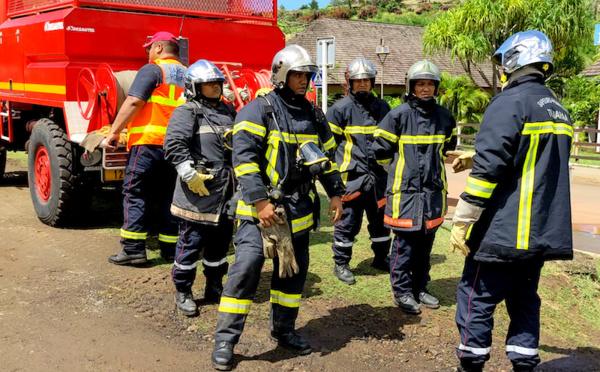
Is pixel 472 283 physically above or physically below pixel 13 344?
above

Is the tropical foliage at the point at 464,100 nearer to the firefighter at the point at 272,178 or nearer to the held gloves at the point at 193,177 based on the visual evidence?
the held gloves at the point at 193,177

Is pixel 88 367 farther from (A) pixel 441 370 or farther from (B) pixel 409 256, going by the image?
(B) pixel 409 256

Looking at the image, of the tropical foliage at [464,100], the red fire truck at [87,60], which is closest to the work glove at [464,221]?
the red fire truck at [87,60]

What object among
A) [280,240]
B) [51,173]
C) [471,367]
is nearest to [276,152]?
[280,240]

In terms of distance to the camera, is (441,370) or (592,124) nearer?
(441,370)

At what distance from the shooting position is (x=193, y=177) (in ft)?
14.2

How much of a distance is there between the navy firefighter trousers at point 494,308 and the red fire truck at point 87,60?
10.2 ft

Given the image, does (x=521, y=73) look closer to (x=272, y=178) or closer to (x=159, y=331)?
(x=272, y=178)

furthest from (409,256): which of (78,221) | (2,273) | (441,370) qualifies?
(78,221)

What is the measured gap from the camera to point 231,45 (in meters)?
7.12

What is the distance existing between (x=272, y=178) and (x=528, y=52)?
5.21 feet

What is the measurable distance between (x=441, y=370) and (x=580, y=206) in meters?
7.36

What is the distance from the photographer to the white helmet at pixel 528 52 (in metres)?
3.29

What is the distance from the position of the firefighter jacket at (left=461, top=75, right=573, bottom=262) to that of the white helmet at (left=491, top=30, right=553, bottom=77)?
0.27 ft
